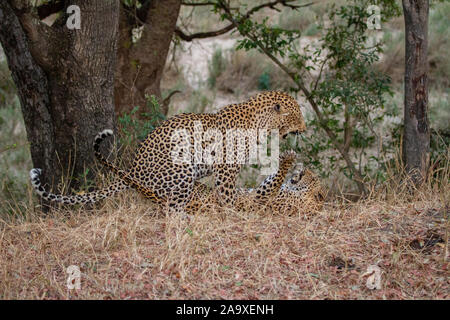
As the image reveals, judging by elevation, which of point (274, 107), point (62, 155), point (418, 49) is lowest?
point (62, 155)

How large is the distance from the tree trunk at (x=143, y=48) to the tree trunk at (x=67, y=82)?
201 centimetres

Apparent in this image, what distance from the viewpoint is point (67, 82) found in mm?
6492

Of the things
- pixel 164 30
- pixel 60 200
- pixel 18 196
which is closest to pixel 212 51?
pixel 164 30

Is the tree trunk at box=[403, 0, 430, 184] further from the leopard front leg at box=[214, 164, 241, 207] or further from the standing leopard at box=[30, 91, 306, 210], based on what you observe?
the leopard front leg at box=[214, 164, 241, 207]

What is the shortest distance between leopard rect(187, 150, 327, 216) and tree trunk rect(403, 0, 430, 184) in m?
1.07

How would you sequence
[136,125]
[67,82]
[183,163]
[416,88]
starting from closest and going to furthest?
[183,163], [67,82], [416,88], [136,125]

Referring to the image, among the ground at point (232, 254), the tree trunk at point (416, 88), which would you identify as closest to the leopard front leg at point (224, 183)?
the ground at point (232, 254)


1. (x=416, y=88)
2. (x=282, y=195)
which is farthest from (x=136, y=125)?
(x=416, y=88)

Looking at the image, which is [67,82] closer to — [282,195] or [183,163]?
[183,163]

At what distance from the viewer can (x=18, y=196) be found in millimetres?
8344

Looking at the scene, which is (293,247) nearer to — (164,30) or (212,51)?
(164,30)

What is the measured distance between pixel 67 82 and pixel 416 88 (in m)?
3.73

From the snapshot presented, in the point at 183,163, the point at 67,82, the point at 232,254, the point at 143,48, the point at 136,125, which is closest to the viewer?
the point at 232,254
